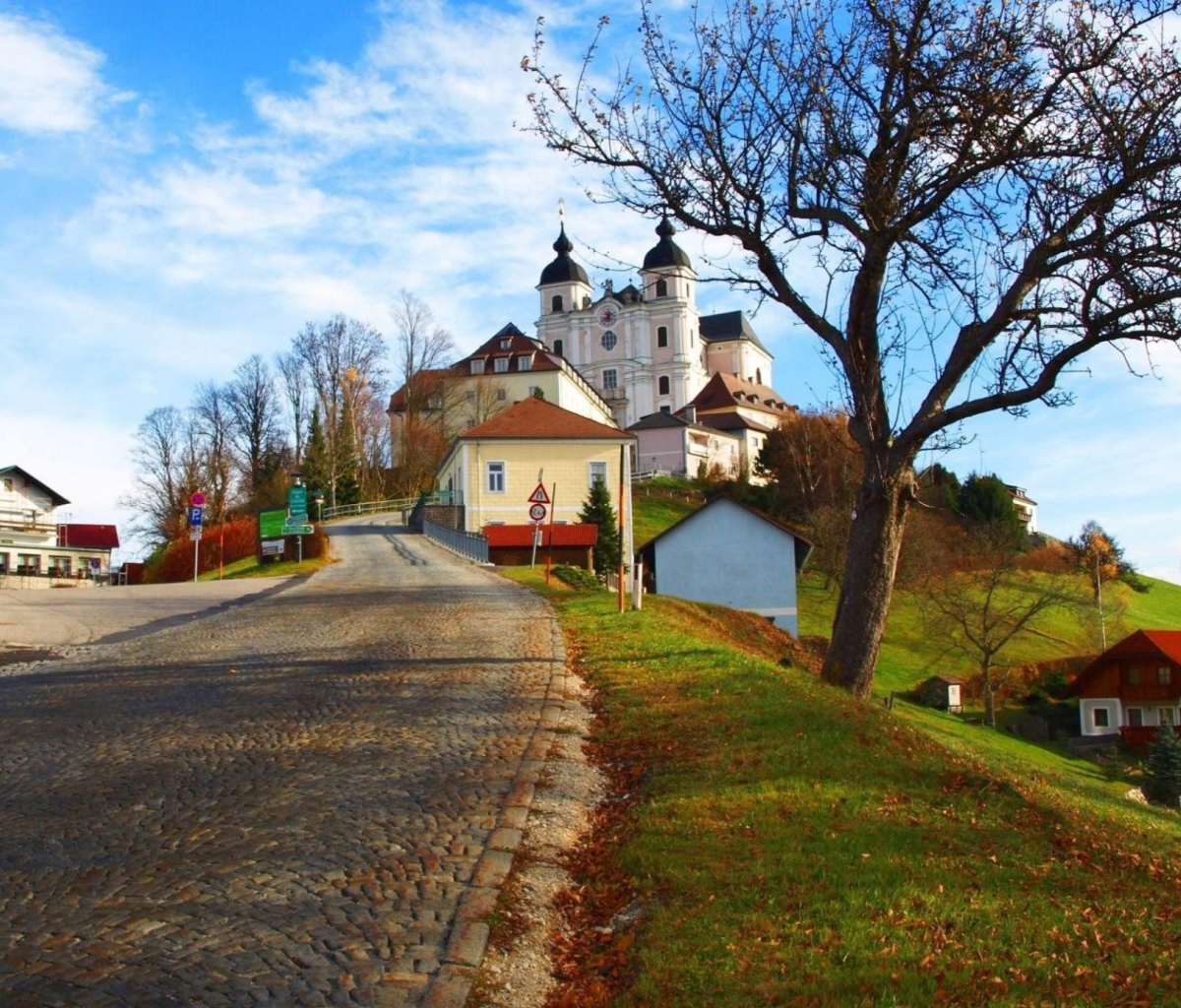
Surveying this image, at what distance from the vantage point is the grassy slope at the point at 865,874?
4.82 m

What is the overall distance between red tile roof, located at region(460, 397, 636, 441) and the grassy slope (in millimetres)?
48079

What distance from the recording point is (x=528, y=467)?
58.9 metres

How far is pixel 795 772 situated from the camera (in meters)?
8.17

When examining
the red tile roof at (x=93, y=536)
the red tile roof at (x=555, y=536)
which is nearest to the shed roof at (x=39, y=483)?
the red tile roof at (x=93, y=536)

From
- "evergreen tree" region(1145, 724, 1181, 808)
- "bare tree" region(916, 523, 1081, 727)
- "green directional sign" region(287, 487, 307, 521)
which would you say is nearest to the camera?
"evergreen tree" region(1145, 724, 1181, 808)

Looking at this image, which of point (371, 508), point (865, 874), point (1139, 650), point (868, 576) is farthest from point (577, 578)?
point (371, 508)

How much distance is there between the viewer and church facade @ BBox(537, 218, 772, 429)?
393ft

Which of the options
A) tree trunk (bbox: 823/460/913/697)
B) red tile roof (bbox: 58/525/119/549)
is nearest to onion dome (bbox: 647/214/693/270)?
red tile roof (bbox: 58/525/119/549)

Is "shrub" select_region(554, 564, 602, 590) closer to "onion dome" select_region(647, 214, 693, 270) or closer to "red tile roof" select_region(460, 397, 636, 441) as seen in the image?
"red tile roof" select_region(460, 397, 636, 441)

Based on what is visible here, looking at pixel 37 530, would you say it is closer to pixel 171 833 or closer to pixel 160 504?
pixel 160 504

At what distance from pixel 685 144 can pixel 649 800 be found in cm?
888

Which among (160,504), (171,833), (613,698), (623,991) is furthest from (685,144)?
(160,504)

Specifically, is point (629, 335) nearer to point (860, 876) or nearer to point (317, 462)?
point (317, 462)

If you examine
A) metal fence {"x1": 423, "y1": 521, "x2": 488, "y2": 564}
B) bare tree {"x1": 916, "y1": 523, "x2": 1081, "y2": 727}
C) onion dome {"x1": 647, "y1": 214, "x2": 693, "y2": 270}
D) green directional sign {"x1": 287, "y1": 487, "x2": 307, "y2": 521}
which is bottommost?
bare tree {"x1": 916, "y1": 523, "x2": 1081, "y2": 727}
